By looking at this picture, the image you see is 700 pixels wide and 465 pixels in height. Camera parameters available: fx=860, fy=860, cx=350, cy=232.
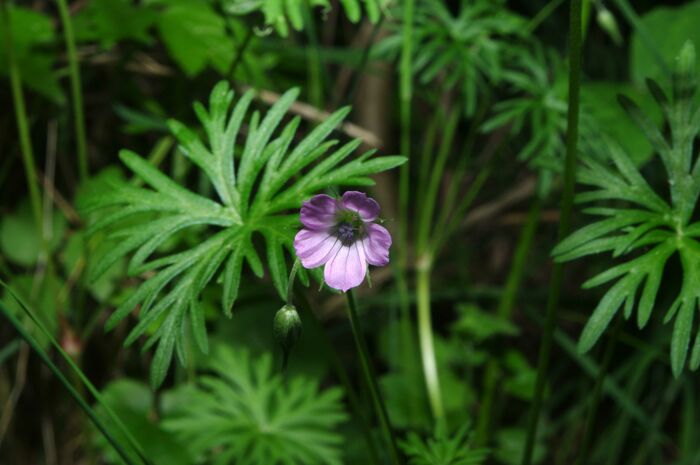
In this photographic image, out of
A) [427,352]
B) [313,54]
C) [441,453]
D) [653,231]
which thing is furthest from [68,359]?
[313,54]

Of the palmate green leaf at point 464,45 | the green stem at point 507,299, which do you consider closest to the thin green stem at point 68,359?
the green stem at point 507,299

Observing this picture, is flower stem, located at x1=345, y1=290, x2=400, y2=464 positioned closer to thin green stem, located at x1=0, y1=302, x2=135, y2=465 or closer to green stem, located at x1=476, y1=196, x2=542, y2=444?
thin green stem, located at x1=0, y1=302, x2=135, y2=465

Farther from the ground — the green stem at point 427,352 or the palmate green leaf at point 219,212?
the palmate green leaf at point 219,212

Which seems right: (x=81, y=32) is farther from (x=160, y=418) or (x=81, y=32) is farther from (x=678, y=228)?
(x=678, y=228)

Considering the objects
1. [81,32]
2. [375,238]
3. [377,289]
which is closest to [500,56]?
[377,289]

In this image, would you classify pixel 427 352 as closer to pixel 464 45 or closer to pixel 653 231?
pixel 464 45

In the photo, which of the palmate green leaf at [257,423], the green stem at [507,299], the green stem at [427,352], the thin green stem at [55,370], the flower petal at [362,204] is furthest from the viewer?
the green stem at [507,299]

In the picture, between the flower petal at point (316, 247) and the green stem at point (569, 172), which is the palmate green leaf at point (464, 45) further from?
the flower petal at point (316, 247)
